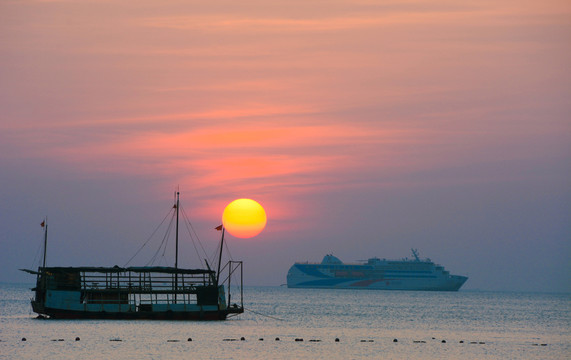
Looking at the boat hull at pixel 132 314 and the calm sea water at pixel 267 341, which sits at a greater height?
the boat hull at pixel 132 314

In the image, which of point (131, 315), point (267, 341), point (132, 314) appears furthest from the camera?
point (132, 314)

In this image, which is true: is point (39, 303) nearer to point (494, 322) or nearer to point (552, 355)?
point (552, 355)

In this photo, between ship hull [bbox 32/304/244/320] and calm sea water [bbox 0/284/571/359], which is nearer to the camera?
calm sea water [bbox 0/284/571/359]

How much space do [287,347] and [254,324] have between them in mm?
29055

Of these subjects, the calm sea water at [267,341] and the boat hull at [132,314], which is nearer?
the calm sea water at [267,341]

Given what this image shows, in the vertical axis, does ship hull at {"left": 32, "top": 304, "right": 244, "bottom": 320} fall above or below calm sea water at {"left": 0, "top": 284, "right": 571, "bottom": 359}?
above

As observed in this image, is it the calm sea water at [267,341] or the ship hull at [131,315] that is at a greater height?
the ship hull at [131,315]

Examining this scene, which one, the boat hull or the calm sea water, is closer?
the calm sea water

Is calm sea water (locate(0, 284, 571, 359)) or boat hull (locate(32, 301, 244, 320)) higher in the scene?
boat hull (locate(32, 301, 244, 320))

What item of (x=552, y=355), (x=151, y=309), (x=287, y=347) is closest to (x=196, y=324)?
(x=151, y=309)

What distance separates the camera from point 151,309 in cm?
8700

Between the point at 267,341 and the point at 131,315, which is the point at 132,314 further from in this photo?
the point at 267,341

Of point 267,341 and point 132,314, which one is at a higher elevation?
point 132,314

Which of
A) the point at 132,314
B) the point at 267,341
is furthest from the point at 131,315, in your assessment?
the point at 267,341
